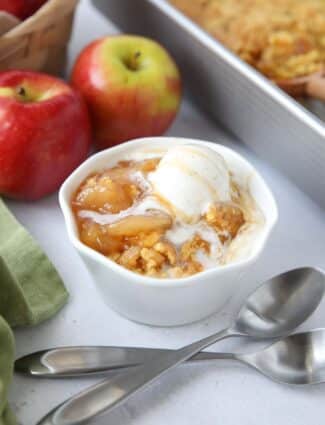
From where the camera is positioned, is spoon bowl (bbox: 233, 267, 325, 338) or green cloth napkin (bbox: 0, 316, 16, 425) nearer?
green cloth napkin (bbox: 0, 316, 16, 425)

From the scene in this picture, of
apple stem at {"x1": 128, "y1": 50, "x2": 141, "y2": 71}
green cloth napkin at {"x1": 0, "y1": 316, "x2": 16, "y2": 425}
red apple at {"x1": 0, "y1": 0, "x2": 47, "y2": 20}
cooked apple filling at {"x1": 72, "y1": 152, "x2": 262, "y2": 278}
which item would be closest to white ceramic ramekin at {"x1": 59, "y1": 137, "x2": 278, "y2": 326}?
cooked apple filling at {"x1": 72, "y1": 152, "x2": 262, "y2": 278}

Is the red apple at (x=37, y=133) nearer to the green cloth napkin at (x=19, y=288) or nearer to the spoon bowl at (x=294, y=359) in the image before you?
the green cloth napkin at (x=19, y=288)

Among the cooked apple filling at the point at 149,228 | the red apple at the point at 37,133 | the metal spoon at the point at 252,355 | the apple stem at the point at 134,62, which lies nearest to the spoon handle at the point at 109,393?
the metal spoon at the point at 252,355

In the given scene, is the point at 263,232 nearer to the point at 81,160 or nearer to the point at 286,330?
the point at 286,330

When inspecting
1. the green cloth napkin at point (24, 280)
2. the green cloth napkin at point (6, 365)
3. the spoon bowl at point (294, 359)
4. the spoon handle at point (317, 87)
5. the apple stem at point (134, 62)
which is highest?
the spoon handle at point (317, 87)

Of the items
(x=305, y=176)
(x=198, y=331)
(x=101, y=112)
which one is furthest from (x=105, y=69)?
(x=198, y=331)

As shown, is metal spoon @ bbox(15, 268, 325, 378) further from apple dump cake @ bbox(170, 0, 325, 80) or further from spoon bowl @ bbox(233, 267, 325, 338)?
apple dump cake @ bbox(170, 0, 325, 80)
